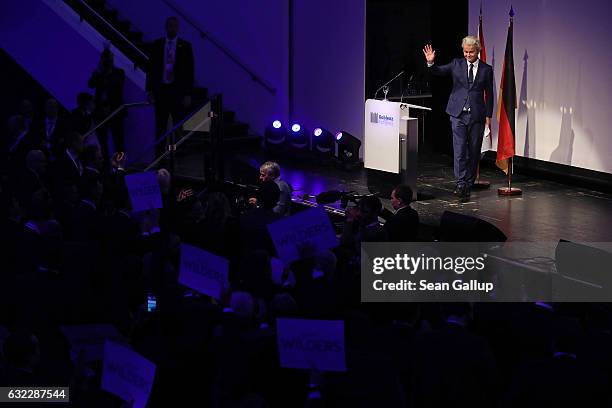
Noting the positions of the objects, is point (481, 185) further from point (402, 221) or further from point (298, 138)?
point (402, 221)

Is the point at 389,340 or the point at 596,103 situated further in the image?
the point at 596,103

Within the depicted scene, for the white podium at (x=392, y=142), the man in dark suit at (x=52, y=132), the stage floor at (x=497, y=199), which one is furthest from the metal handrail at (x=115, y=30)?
the white podium at (x=392, y=142)

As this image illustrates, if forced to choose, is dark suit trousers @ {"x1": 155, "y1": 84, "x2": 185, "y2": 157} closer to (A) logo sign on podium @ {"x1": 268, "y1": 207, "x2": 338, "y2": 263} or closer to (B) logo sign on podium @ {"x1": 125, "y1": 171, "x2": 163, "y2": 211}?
(B) logo sign on podium @ {"x1": 125, "y1": 171, "x2": 163, "y2": 211}

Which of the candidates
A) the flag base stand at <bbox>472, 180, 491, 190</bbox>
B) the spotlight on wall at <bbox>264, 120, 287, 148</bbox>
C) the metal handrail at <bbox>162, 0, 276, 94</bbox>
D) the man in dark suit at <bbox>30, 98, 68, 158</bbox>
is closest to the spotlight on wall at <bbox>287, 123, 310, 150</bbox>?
the spotlight on wall at <bbox>264, 120, 287, 148</bbox>

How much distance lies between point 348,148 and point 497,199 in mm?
2847

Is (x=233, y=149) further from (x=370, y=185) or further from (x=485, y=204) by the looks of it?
(x=485, y=204)

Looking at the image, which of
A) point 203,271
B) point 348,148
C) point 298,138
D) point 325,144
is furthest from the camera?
point 298,138

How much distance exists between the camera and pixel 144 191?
8156 millimetres

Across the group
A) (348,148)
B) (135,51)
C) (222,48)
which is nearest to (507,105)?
(348,148)

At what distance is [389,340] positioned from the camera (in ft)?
17.8

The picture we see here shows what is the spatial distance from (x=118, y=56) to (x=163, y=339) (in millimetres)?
9354

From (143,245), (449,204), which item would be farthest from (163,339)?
(449,204)

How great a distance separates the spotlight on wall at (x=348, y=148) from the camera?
1306 cm

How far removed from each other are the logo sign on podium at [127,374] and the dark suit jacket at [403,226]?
11.3 ft
